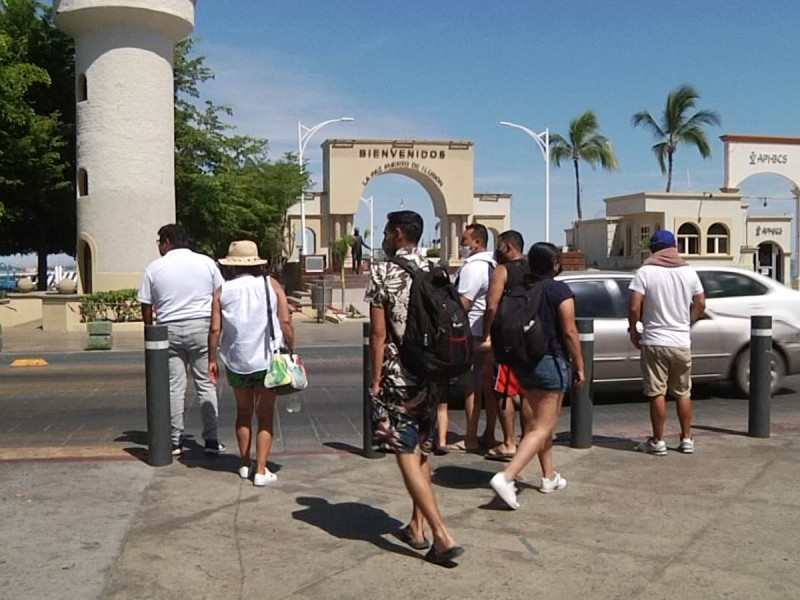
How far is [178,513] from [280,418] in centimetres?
367

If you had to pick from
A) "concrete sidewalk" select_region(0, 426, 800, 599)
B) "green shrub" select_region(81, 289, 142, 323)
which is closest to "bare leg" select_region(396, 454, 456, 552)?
"concrete sidewalk" select_region(0, 426, 800, 599)

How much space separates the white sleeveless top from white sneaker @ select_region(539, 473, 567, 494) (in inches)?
80.4

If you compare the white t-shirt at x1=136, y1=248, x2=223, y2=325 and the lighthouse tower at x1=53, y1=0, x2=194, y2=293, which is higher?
the lighthouse tower at x1=53, y1=0, x2=194, y2=293

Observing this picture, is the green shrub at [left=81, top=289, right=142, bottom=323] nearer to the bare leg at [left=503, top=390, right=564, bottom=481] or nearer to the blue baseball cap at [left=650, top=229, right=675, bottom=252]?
the blue baseball cap at [left=650, top=229, right=675, bottom=252]

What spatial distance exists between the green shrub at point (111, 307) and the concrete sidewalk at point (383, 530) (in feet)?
55.6

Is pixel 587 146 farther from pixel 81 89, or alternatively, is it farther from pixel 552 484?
pixel 552 484

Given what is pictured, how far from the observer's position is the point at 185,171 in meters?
32.8

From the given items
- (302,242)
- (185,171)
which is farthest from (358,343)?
(302,242)

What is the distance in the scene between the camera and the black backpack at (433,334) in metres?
4.58

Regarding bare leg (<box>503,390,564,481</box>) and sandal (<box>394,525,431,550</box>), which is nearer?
sandal (<box>394,525,431,550</box>)

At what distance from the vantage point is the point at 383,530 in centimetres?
522

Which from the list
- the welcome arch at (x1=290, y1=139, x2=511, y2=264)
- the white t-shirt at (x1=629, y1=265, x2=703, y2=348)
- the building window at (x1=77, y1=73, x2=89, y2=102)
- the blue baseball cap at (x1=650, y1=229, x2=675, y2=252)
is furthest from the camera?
the welcome arch at (x1=290, y1=139, x2=511, y2=264)

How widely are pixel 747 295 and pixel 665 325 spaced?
13.7 feet

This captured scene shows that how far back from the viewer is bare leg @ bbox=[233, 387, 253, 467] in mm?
6289
